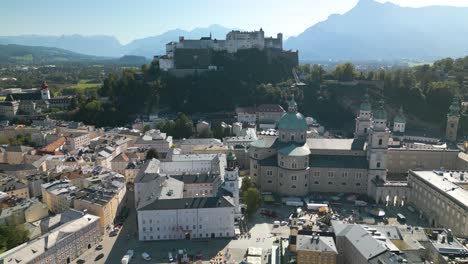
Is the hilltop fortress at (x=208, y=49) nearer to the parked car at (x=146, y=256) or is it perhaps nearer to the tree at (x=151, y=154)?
the tree at (x=151, y=154)

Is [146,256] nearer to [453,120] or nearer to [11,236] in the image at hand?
[11,236]

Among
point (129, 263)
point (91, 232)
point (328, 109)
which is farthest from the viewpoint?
point (328, 109)

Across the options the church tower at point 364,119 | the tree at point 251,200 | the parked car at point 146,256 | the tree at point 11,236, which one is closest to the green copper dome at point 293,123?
the church tower at point 364,119

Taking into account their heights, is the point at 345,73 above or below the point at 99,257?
above

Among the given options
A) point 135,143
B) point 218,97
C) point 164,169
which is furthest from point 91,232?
point 218,97

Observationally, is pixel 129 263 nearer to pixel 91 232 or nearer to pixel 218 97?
pixel 91 232

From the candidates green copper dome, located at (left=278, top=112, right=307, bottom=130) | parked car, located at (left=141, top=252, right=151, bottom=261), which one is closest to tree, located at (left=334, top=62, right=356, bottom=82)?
Answer: green copper dome, located at (left=278, top=112, right=307, bottom=130)

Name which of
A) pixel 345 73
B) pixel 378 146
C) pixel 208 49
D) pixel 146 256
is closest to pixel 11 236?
pixel 146 256
